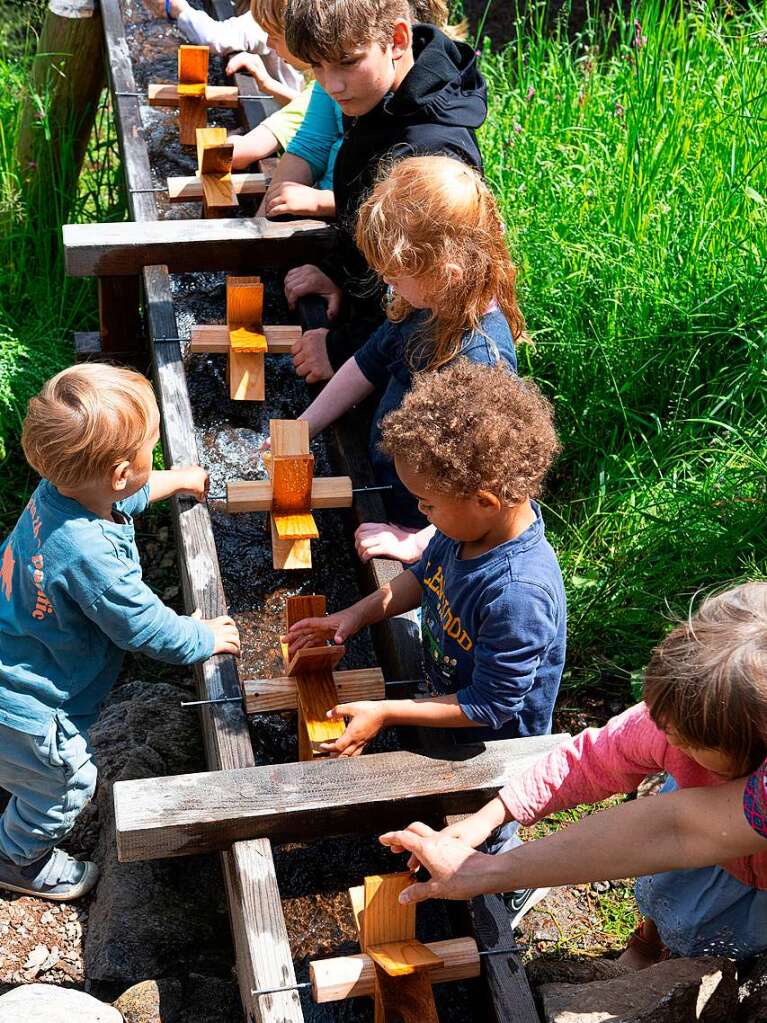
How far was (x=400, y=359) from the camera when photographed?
2.69 meters

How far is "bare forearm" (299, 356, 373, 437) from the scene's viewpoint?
2.89 m

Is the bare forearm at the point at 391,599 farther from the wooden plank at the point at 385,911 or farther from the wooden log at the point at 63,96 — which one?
the wooden log at the point at 63,96

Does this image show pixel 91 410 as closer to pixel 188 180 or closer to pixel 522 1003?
pixel 522 1003

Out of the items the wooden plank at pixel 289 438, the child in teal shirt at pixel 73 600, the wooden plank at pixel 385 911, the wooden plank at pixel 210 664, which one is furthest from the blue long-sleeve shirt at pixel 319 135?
the wooden plank at pixel 385 911

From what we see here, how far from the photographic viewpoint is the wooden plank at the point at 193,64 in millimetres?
4043

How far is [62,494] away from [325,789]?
81cm

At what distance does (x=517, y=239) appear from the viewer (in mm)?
3812

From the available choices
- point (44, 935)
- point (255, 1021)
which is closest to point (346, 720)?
point (255, 1021)

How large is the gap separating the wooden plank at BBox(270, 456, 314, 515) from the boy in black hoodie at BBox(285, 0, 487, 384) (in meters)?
0.51

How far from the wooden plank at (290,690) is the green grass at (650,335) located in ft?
3.13

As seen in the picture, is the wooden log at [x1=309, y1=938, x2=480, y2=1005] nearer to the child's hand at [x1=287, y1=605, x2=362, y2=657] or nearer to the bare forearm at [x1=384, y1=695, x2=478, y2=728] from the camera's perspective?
the bare forearm at [x1=384, y1=695, x2=478, y2=728]

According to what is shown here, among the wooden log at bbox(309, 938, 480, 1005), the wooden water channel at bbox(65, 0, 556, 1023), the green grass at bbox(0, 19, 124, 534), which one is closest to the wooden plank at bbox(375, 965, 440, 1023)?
the wooden log at bbox(309, 938, 480, 1005)

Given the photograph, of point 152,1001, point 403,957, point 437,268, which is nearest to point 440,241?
point 437,268

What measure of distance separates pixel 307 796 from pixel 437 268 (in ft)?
3.82
